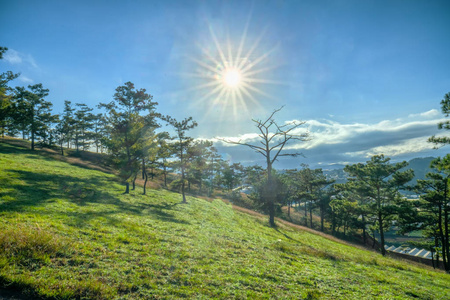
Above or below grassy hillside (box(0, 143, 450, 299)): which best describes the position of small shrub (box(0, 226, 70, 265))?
above

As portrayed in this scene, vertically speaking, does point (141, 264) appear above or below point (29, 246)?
below

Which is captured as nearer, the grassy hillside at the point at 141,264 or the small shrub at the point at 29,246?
the grassy hillside at the point at 141,264

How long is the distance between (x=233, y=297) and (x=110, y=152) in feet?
94.2

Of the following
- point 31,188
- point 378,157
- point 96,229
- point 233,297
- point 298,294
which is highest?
point 378,157

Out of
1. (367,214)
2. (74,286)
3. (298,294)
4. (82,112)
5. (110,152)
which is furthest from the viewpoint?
(82,112)

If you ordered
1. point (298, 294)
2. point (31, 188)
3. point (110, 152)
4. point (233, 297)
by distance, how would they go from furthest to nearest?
1. point (110, 152)
2. point (31, 188)
3. point (298, 294)
4. point (233, 297)

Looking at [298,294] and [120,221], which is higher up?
[120,221]

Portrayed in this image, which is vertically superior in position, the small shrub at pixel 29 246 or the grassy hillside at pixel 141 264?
the small shrub at pixel 29 246

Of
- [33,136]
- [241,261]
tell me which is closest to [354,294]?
[241,261]

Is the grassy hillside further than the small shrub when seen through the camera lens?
No

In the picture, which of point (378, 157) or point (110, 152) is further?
point (378, 157)

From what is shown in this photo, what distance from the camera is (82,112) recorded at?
6900 cm

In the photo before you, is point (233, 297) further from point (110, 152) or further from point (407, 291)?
point (110, 152)

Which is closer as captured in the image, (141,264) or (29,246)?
(29,246)
